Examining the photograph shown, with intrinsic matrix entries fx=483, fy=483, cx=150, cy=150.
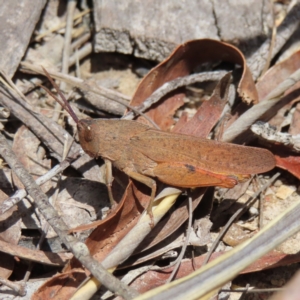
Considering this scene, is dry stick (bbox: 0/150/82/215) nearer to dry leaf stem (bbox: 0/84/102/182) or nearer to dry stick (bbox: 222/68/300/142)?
dry leaf stem (bbox: 0/84/102/182)

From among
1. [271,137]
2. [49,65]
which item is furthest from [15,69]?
[271,137]

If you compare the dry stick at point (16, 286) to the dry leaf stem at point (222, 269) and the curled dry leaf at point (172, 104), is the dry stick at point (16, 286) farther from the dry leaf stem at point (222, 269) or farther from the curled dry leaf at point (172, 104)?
the dry leaf stem at point (222, 269)

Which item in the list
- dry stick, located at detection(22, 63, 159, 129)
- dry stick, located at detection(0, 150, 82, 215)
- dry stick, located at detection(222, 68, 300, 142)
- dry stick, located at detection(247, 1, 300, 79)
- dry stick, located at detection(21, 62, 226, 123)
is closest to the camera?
dry stick, located at detection(0, 150, 82, 215)

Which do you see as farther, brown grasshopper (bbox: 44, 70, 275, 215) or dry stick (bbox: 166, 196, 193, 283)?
brown grasshopper (bbox: 44, 70, 275, 215)

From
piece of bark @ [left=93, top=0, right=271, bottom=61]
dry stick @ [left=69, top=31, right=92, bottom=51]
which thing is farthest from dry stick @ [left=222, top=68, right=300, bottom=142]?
dry stick @ [left=69, top=31, right=92, bottom=51]

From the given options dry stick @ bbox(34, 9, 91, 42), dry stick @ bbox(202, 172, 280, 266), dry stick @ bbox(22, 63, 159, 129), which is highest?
dry stick @ bbox(34, 9, 91, 42)

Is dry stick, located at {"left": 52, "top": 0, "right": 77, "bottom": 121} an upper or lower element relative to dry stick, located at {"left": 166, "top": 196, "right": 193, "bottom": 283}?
upper
